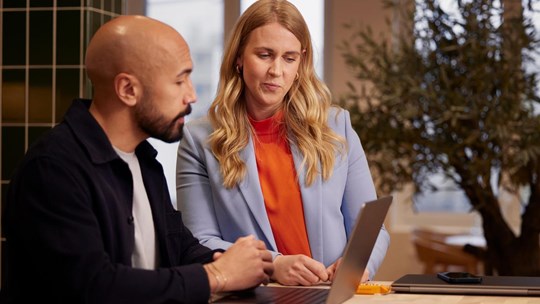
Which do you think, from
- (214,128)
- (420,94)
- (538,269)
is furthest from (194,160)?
(538,269)

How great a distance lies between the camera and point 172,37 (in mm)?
2248

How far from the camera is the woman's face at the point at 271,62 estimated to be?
2.97m

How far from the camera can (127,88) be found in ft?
7.27

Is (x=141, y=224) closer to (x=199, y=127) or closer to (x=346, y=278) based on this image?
(x=346, y=278)

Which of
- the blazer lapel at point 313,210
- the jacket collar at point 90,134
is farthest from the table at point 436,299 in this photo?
the jacket collar at point 90,134

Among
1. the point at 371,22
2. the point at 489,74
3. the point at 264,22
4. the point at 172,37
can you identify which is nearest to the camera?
the point at 172,37

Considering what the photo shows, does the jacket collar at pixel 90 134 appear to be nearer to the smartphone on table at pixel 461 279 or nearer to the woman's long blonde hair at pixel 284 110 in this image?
the woman's long blonde hair at pixel 284 110

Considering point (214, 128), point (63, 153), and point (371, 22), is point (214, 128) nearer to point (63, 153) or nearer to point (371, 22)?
point (63, 153)

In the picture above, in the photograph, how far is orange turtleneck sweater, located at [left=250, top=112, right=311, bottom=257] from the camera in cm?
302

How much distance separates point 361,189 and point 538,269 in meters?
2.64

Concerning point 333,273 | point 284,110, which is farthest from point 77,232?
point 284,110

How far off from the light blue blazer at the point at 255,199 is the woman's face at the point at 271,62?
0.19 meters

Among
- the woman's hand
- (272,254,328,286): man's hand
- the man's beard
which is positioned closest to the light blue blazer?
the woman's hand

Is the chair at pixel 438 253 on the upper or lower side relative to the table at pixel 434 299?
lower
